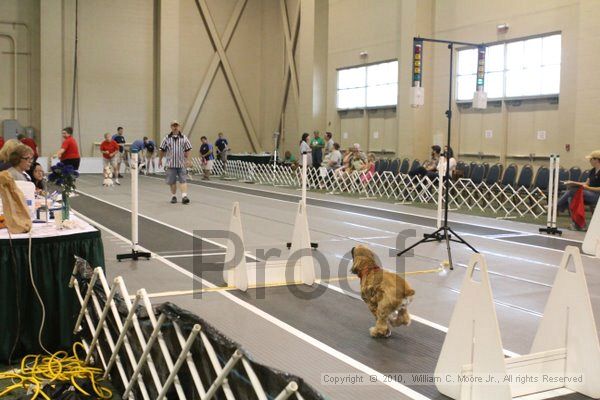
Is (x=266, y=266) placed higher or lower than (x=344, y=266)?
higher

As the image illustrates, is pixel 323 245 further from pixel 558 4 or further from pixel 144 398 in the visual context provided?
pixel 558 4

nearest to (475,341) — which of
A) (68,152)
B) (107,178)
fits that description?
(68,152)

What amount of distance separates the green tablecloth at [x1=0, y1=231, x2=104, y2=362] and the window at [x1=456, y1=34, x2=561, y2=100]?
42.2 feet

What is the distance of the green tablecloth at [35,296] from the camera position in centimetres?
390

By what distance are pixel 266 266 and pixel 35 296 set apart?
2369 mm

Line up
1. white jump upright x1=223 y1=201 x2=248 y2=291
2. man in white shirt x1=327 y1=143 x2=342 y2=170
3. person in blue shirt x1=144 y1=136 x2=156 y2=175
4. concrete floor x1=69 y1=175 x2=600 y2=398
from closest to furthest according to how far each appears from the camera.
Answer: concrete floor x1=69 y1=175 x2=600 y2=398
white jump upright x1=223 y1=201 x2=248 y2=291
man in white shirt x1=327 y1=143 x2=342 y2=170
person in blue shirt x1=144 y1=136 x2=156 y2=175

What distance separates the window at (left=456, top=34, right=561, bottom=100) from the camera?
47.3 feet

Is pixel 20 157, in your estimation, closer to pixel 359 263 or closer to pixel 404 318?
pixel 359 263

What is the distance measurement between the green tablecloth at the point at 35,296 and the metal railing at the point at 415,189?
30.6ft

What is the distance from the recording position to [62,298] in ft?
13.3

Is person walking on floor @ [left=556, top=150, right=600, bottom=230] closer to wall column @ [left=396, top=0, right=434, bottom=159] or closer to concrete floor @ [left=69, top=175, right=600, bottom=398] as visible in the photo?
concrete floor @ [left=69, top=175, right=600, bottom=398]

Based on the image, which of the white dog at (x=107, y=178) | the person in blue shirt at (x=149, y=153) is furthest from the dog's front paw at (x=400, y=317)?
the person in blue shirt at (x=149, y=153)

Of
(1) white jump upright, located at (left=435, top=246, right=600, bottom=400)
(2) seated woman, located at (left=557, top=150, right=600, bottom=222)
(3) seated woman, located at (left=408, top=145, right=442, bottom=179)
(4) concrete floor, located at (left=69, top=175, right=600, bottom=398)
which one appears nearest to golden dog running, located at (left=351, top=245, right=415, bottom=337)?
(4) concrete floor, located at (left=69, top=175, right=600, bottom=398)

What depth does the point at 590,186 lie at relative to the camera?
10.1m
